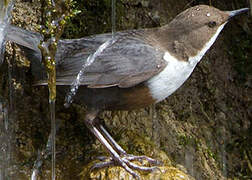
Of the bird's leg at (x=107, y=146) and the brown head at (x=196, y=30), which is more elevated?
the brown head at (x=196, y=30)

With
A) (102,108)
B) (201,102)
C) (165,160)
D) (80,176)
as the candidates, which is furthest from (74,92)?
(201,102)

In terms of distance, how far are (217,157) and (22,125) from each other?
2.01m

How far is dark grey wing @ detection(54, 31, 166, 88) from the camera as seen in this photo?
414cm

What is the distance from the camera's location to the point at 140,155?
15.2 ft

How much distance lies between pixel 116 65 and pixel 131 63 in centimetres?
12

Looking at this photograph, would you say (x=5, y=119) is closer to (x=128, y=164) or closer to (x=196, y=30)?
(x=128, y=164)

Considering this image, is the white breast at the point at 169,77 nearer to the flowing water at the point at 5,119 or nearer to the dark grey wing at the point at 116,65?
the dark grey wing at the point at 116,65

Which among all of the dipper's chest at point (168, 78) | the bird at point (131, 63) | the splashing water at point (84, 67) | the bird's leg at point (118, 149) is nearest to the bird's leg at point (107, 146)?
the bird at point (131, 63)

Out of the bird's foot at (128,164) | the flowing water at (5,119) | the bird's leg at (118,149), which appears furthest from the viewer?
the flowing water at (5,119)

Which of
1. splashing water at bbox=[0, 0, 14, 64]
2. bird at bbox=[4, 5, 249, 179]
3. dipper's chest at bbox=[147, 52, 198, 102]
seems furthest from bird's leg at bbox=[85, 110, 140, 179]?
splashing water at bbox=[0, 0, 14, 64]

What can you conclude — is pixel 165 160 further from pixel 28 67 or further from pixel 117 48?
pixel 28 67

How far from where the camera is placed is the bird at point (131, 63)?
416 cm

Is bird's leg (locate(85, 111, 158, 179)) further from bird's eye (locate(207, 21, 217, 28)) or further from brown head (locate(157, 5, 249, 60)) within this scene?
bird's eye (locate(207, 21, 217, 28))

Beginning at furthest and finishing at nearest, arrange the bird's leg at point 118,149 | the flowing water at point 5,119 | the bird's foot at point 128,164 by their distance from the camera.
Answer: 1. the flowing water at point 5,119
2. the bird's leg at point 118,149
3. the bird's foot at point 128,164
